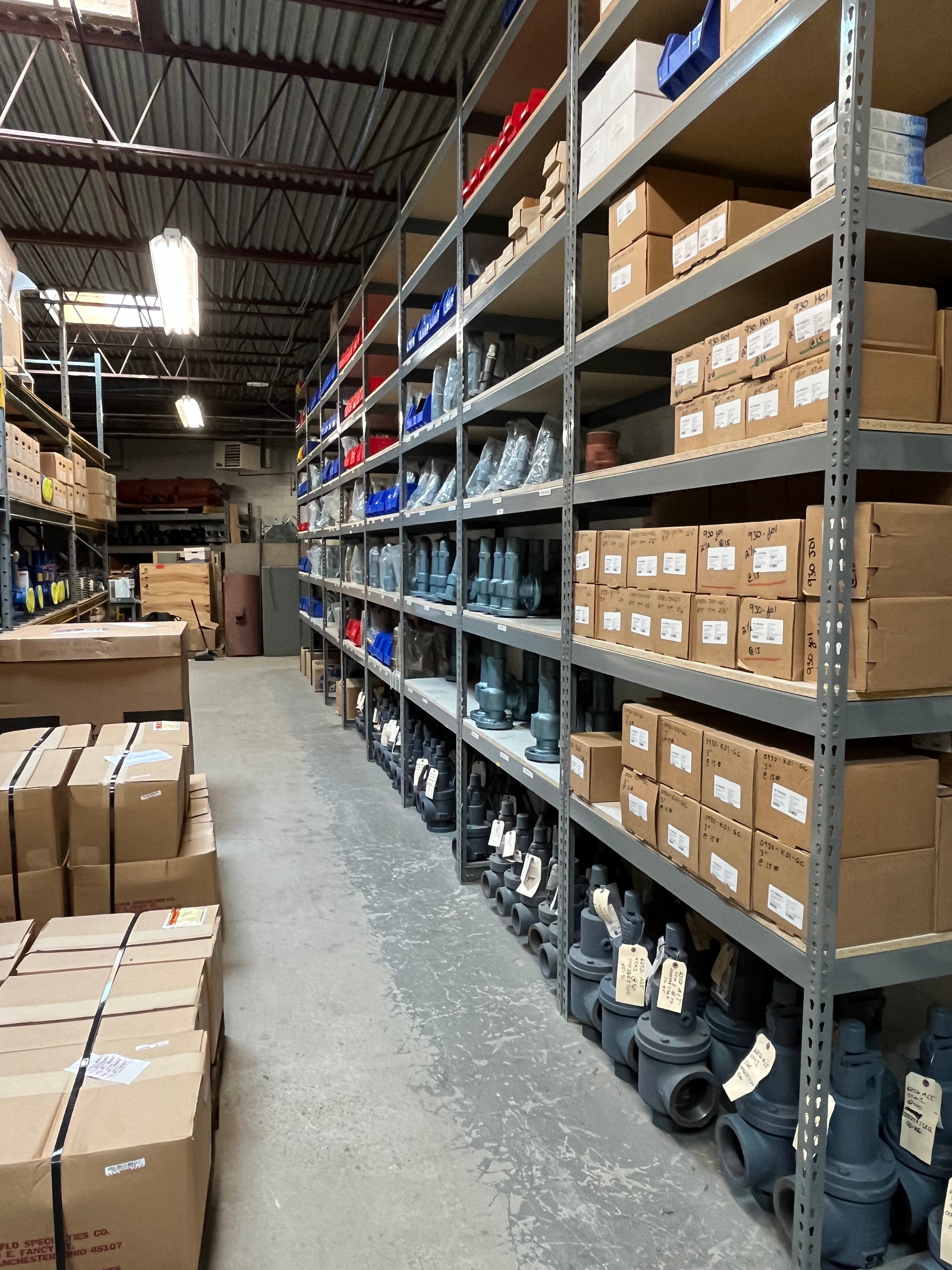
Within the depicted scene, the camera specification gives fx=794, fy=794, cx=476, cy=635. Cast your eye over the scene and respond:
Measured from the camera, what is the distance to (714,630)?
65.5 inches

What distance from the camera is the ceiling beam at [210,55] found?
360 centimetres

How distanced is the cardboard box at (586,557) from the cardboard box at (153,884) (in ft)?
4.46

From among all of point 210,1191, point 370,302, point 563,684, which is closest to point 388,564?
point 370,302

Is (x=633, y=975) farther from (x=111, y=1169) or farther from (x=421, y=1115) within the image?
(x=111, y=1169)

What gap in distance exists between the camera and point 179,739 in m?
2.72

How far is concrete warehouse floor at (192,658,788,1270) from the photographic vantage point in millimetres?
1583

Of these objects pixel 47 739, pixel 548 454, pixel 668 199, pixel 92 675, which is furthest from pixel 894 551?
pixel 92 675

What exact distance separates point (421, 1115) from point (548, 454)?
2.03 m

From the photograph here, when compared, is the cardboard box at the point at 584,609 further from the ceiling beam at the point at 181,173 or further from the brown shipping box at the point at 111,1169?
the ceiling beam at the point at 181,173

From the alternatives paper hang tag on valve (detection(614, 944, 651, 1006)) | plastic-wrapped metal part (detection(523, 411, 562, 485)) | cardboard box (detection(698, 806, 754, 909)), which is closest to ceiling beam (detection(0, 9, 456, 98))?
plastic-wrapped metal part (detection(523, 411, 562, 485))

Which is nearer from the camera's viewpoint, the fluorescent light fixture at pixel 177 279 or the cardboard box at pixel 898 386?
the cardboard box at pixel 898 386

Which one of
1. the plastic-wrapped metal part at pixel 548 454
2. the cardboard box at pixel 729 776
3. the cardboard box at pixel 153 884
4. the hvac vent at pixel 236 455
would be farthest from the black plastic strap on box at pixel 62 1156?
the hvac vent at pixel 236 455

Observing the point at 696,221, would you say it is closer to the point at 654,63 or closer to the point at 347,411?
the point at 654,63

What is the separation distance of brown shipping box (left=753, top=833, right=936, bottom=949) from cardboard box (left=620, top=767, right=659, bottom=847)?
0.45 metres
